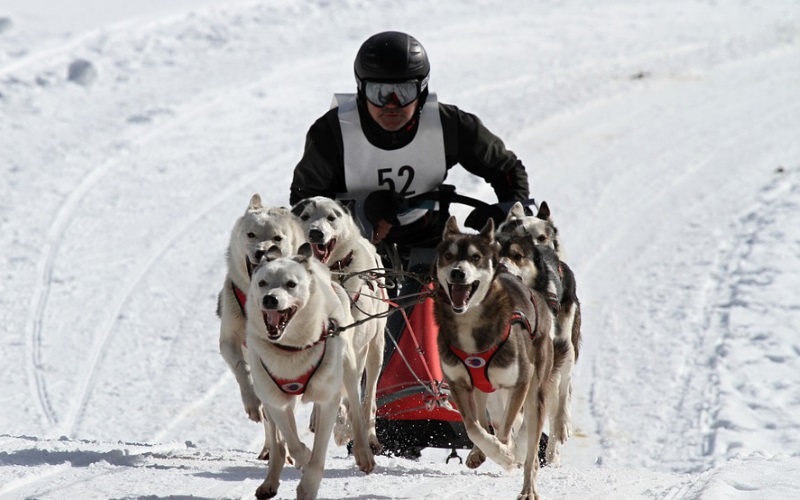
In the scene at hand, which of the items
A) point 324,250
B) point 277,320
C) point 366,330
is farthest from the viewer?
point 324,250

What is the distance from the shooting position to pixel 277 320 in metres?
4.42

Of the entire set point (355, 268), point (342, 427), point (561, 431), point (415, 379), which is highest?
point (355, 268)

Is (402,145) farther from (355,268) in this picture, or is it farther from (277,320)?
(277,320)

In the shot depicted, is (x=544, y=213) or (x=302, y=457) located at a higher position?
(x=544, y=213)

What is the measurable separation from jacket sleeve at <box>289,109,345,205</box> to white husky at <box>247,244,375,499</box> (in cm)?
150

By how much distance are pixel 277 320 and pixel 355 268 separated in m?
1.30

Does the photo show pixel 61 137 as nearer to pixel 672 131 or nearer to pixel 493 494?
pixel 672 131

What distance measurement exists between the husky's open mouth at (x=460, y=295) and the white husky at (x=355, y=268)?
61 centimetres

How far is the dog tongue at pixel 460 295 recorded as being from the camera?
192 inches

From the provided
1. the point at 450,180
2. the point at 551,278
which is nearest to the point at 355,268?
the point at 551,278

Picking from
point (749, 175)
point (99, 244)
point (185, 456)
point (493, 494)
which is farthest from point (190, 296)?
point (749, 175)

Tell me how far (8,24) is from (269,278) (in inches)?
531

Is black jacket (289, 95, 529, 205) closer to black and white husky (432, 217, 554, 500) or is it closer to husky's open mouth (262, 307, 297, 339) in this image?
black and white husky (432, 217, 554, 500)

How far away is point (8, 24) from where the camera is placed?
16.5 metres
